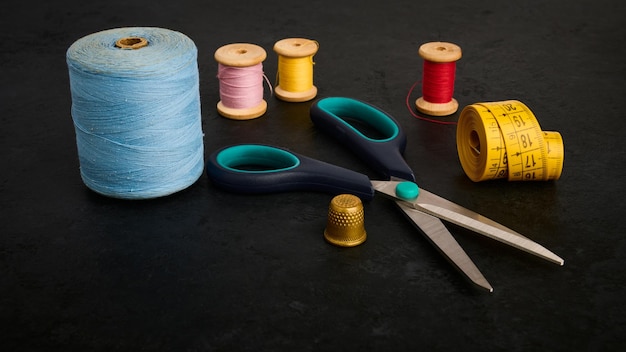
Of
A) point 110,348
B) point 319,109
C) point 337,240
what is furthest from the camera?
point 319,109

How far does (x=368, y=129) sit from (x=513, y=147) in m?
0.60

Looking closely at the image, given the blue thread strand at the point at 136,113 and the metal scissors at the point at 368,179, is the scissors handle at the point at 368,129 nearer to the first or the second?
the metal scissors at the point at 368,179

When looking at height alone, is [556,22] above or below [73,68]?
below

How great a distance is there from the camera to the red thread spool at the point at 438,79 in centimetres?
324

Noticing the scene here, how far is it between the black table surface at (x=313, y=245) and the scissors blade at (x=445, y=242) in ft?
0.15

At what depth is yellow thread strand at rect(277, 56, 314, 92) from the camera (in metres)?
3.39

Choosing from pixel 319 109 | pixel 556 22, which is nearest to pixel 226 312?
pixel 319 109

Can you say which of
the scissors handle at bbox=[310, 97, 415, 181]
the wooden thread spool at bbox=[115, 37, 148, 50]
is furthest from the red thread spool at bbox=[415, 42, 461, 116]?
the wooden thread spool at bbox=[115, 37, 148, 50]

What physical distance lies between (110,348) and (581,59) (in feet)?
8.39

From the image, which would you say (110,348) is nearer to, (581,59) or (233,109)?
(233,109)

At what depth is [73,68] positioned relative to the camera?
8.36 feet

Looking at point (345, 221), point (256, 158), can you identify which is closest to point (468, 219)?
point (345, 221)

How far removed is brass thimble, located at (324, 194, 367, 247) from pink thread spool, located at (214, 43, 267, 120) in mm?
917

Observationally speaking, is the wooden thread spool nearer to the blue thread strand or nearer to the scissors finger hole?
the blue thread strand
